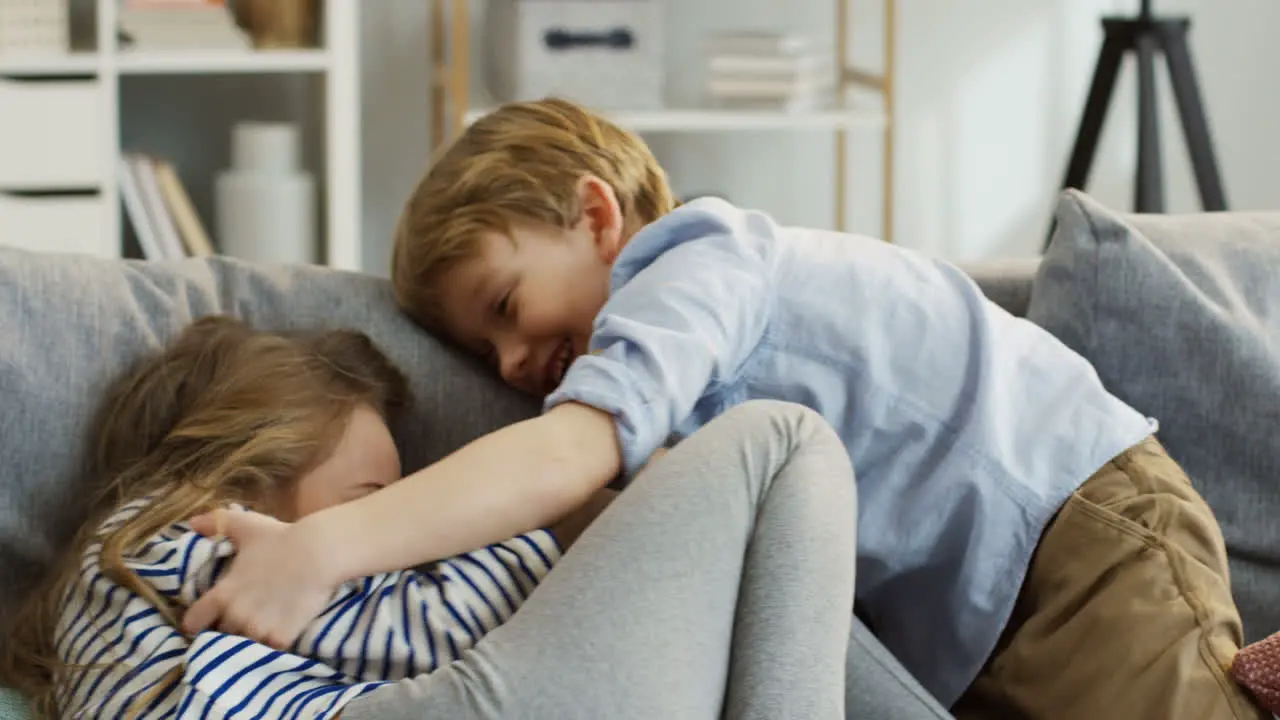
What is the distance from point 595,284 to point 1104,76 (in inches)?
74.5

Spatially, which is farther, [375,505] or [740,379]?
[740,379]

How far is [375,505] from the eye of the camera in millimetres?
1094

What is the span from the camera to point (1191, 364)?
1430 millimetres

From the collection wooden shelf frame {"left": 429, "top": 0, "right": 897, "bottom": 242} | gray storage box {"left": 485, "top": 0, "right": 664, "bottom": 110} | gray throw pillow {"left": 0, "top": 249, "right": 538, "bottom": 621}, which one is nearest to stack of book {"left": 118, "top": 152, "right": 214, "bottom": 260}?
wooden shelf frame {"left": 429, "top": 0, "right": 897, "bottom": 242}

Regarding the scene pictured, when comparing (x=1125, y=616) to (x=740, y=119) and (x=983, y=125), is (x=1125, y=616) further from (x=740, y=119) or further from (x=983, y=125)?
(x=983, y=125)

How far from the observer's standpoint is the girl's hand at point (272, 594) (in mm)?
1045

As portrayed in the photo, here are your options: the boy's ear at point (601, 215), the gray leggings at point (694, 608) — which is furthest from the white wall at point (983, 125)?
the gray leggings at point (694, 608)

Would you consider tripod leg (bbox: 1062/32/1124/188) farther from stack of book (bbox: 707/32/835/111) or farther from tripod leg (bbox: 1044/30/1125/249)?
stack of book (bbox: 707/32/835/111)

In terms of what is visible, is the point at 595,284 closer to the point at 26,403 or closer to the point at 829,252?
the point at 829,252

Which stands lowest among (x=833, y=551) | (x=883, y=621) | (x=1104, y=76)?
(x=883, y=621)

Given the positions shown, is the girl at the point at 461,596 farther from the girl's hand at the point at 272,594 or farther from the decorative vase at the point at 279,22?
the decorative vase at the point at 279,22

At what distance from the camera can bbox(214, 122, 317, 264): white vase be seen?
2.66m

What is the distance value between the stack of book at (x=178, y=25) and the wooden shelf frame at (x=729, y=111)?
1.24ft

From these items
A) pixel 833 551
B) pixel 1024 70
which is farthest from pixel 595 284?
pixel 1024 70
